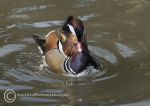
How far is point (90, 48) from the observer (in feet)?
36.7

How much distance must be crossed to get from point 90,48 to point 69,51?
3.84 ft

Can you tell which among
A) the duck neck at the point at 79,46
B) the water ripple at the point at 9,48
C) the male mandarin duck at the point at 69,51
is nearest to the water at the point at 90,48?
the water ripple at the point at 9,48

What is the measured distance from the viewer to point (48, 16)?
504 inches

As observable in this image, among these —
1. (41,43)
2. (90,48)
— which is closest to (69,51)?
(41,43)

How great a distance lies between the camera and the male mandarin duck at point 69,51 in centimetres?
973

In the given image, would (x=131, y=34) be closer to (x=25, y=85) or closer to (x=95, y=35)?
(x=95, y=35)

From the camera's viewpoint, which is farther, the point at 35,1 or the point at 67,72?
the point at 35,1

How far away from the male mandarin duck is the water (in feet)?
0.62

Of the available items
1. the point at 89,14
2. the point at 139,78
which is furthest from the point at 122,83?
the point at 89,14

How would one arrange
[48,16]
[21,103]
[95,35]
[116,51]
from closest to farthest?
[21,103], [116,51], [95,35], [48,16]

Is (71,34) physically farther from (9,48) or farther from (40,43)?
(9,48)

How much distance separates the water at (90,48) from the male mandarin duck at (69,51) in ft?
0.62

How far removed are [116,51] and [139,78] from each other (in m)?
1.28

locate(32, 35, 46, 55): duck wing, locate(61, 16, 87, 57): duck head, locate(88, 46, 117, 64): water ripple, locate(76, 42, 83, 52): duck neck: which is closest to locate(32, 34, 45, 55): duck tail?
locate(32, 35, 46, 55): duck wing
